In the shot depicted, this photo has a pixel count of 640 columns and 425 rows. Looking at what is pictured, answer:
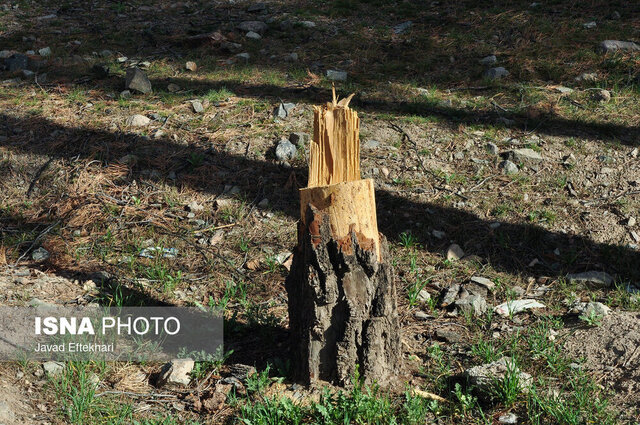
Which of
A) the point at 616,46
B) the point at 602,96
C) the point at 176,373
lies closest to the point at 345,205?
the point at 176,373

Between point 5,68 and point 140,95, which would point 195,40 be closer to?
point 140,95

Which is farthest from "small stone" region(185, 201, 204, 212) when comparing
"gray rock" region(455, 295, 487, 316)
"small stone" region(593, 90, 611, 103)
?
"small stone" region(593, 90, 611, 103)

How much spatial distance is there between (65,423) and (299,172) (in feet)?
9.17

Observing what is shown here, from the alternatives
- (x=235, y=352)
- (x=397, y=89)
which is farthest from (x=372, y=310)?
(x=397, y=89)

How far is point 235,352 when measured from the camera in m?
3.65

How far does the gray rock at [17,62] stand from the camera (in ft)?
23.1

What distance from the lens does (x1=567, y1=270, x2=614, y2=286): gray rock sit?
4.25 metres

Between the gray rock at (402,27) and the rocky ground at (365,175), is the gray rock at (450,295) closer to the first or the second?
the rocky ground at (365,175)

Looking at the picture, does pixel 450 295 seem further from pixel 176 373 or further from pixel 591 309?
pixel 176 373

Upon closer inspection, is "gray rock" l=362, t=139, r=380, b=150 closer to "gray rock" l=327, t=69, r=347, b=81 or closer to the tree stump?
"gray rock" l=327, t=69, r=347, b=81


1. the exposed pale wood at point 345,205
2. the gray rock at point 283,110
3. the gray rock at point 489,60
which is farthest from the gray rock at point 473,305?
the gray rock at point 489,60

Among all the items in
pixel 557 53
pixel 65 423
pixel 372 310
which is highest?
pixel 557 53

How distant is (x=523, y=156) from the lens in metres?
5.41

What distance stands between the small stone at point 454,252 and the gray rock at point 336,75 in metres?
2.77
